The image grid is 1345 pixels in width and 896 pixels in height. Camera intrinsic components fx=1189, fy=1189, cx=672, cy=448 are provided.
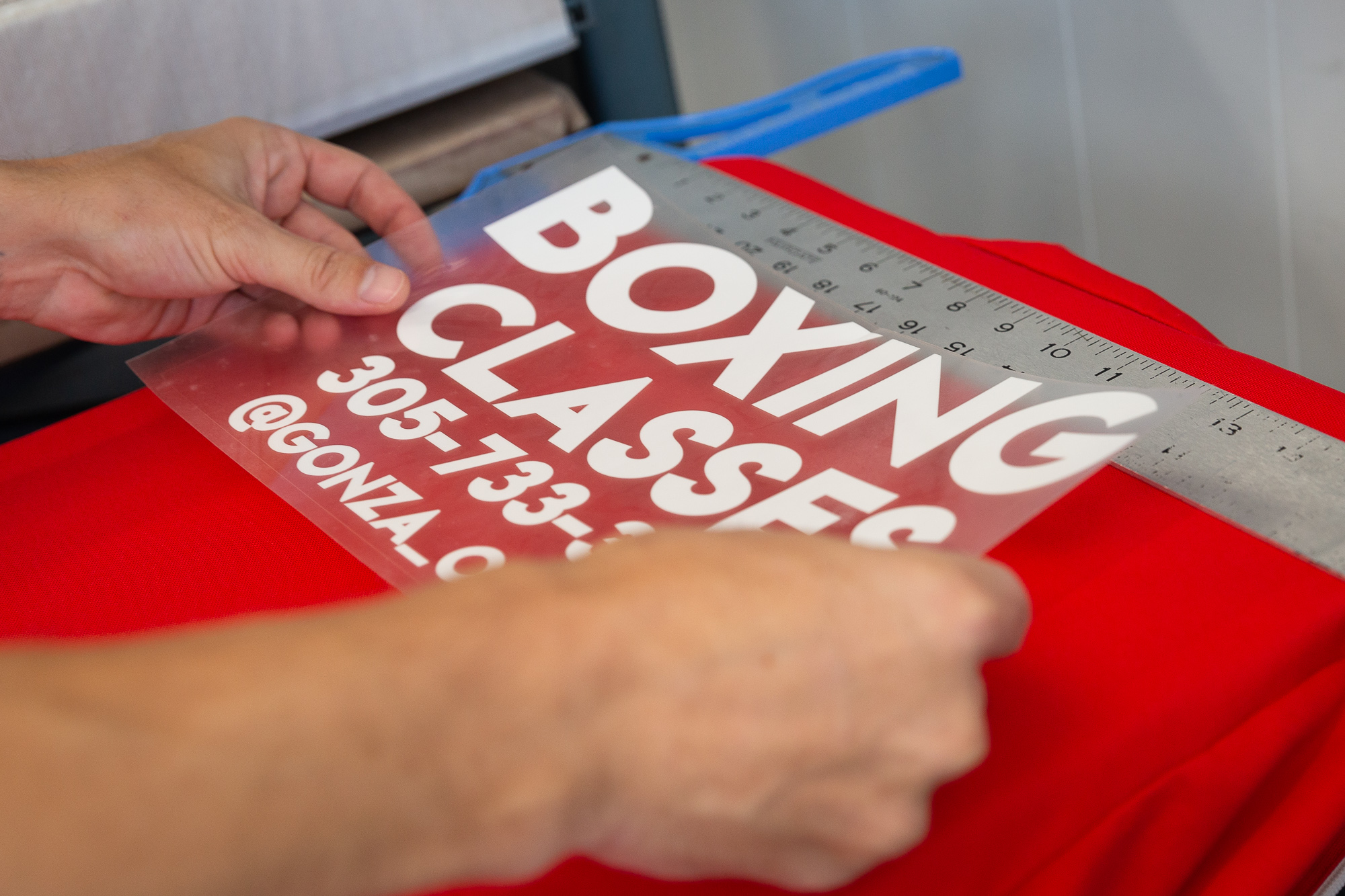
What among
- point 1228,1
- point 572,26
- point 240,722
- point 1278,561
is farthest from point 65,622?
point 1228,1

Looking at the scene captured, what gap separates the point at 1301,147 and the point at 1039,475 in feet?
2.28

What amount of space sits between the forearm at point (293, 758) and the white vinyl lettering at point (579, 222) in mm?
458

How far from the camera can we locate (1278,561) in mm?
501

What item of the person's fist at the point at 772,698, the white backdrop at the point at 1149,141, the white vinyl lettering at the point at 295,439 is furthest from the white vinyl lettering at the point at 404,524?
the white backdrop at the point at 1149,141

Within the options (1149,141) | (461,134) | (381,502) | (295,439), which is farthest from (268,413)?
(1149,141)

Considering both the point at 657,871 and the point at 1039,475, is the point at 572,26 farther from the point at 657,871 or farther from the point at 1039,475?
the point at 657,871

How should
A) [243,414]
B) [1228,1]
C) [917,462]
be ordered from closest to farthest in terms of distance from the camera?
Result: [917,462], [243,414], [1228,1]

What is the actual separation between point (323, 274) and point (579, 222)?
0.57ft

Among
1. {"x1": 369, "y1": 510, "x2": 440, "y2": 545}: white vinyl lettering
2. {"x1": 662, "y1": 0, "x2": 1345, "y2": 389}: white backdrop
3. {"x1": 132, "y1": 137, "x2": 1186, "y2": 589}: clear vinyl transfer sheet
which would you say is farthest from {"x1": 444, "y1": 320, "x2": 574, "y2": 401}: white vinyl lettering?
{"x1": 662, "y1": 0, "x2": 1345, "y2": 389}: white backdrop

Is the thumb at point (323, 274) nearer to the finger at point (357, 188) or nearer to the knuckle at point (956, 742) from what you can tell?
the finger at point (357, 188)

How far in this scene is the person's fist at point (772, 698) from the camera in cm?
36

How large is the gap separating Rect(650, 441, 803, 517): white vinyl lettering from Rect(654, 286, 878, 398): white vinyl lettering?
0.06m

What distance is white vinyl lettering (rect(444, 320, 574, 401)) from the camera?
2.23ft

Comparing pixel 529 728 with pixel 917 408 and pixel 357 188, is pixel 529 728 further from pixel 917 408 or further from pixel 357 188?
pixel 357 188
